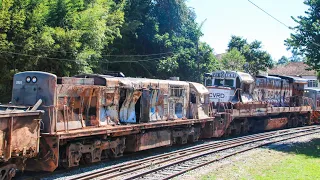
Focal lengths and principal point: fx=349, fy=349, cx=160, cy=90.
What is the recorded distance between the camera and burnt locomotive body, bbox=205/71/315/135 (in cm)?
2109

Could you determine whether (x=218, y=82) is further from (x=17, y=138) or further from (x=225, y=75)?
(x=17, y=138)

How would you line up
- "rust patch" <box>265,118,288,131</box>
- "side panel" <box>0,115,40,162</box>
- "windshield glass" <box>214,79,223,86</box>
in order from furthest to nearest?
"rust patch" <box>265,118,288,131</box> < "windshield glass" <box>214,79,223,86</box> < "side panel" <box>0,115,40,162</box>

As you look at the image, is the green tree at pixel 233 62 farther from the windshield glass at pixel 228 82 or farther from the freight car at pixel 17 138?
the freight car at pixel 17 138

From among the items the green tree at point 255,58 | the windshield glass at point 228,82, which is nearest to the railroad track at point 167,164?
the windshield glass at point 228,82

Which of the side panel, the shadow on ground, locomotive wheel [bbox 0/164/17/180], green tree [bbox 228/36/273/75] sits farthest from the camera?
green tree [bbox 228/36/273/75]

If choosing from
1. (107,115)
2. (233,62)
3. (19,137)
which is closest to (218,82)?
(107,115)

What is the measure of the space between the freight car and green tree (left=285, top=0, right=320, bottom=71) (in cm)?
1386

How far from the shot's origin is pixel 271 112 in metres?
23.6

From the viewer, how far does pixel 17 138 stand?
873 centimetres

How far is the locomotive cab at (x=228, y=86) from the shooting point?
21.1 metres

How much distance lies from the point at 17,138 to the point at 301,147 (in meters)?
13.6

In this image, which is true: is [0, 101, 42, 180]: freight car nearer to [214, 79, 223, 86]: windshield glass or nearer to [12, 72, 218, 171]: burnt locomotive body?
[12, 72, 218, 171]: burnt locomotive body

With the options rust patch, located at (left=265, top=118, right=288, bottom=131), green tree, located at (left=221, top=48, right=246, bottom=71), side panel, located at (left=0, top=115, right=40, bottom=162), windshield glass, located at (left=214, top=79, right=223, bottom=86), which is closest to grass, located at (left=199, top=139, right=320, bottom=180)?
side panel, located at (left=0, top=115, right=40, bottom=162)

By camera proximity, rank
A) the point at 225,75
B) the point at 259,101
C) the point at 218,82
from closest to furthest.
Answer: the point at 225,75 < the point at 218,82 < the point at 259,101
